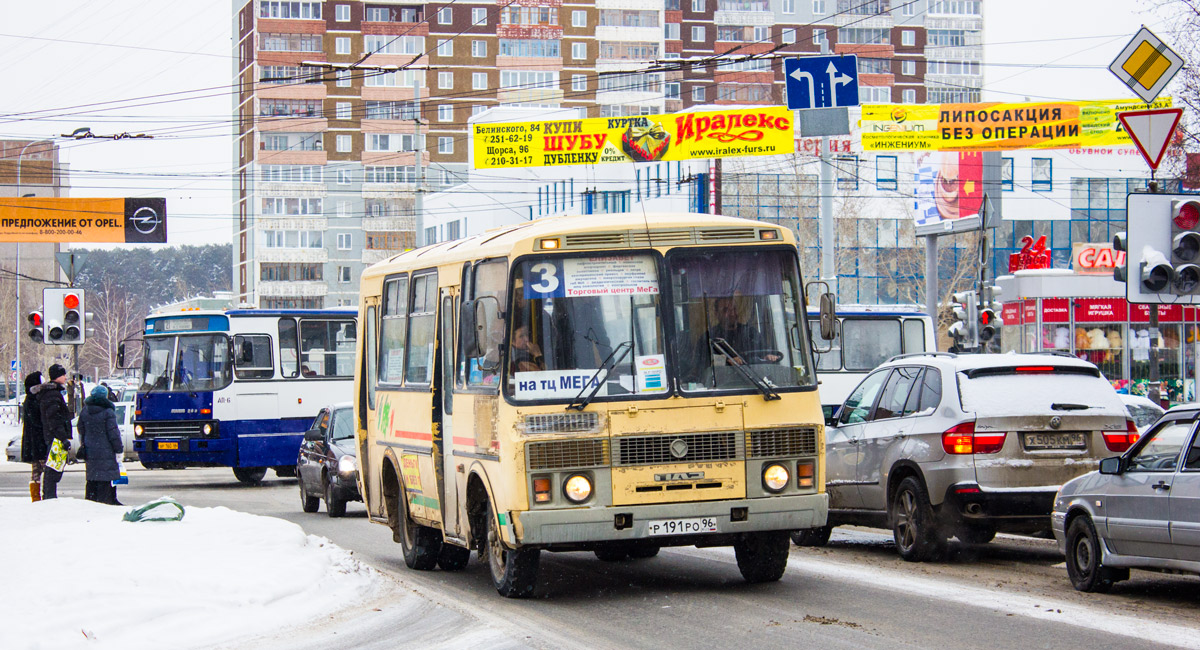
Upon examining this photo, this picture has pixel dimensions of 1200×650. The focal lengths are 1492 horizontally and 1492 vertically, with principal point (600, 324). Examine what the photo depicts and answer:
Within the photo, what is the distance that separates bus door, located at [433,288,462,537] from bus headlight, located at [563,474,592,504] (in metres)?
1.71

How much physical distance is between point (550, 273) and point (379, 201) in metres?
98.7

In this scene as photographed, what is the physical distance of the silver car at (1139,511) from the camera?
9.62 metres

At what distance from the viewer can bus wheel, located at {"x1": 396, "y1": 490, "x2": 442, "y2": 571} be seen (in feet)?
43.3

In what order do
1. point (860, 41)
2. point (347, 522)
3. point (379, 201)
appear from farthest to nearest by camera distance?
point (860, 41), point (379, 201), point (347, 522)

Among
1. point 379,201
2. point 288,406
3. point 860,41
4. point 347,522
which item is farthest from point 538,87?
point 347,522

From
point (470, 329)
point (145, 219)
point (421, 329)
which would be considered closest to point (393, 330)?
point (421, 329)

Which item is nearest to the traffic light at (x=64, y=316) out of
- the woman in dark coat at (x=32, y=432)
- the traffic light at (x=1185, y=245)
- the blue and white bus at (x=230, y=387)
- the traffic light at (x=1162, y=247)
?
the blue and white bus at (x=230, y=387)

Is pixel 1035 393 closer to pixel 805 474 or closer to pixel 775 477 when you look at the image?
pixel 805 474

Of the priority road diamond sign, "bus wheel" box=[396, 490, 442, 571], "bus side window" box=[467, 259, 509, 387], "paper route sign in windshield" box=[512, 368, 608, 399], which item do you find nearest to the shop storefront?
the priority road diamond sign

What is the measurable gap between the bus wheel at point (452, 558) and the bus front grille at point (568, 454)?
347 cm

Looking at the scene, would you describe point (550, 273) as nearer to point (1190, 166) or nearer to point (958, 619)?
point (958, 619)

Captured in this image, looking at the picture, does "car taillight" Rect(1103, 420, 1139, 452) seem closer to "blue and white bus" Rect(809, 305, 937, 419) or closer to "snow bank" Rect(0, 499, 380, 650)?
"snow bank" Rect(0, 499, 380, 650)

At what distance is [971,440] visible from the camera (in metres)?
12.2

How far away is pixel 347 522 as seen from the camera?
1934cm
